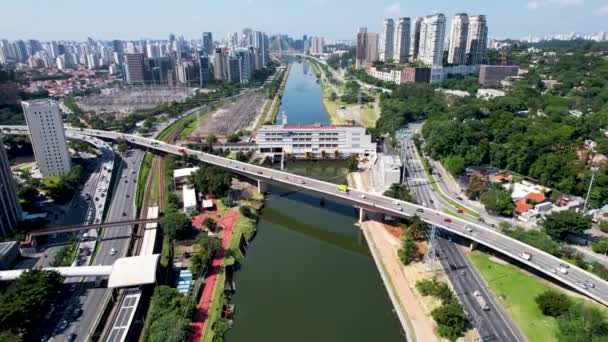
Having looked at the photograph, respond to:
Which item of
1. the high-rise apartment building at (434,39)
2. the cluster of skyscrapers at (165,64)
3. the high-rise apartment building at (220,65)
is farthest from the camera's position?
the high-rise apartment building at (220,65)

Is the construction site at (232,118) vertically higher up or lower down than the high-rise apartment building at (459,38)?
lower down

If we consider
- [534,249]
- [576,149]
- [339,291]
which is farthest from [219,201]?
[576,149]

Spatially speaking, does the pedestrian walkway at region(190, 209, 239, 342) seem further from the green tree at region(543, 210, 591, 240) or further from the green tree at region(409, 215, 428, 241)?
the green tree at region(543, 210, 591, 240)

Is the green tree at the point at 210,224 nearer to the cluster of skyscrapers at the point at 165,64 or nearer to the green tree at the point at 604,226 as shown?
the green tree at the point at 604,226

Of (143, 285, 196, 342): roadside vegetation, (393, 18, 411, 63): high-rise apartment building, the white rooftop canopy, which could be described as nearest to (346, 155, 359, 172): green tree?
the white rooftop canopy

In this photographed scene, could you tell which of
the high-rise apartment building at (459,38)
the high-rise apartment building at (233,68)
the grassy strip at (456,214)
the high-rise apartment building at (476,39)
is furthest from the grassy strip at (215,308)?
the high-rise apartment building at (476,39)

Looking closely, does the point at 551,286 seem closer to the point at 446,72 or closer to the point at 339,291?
the point at 339,291
